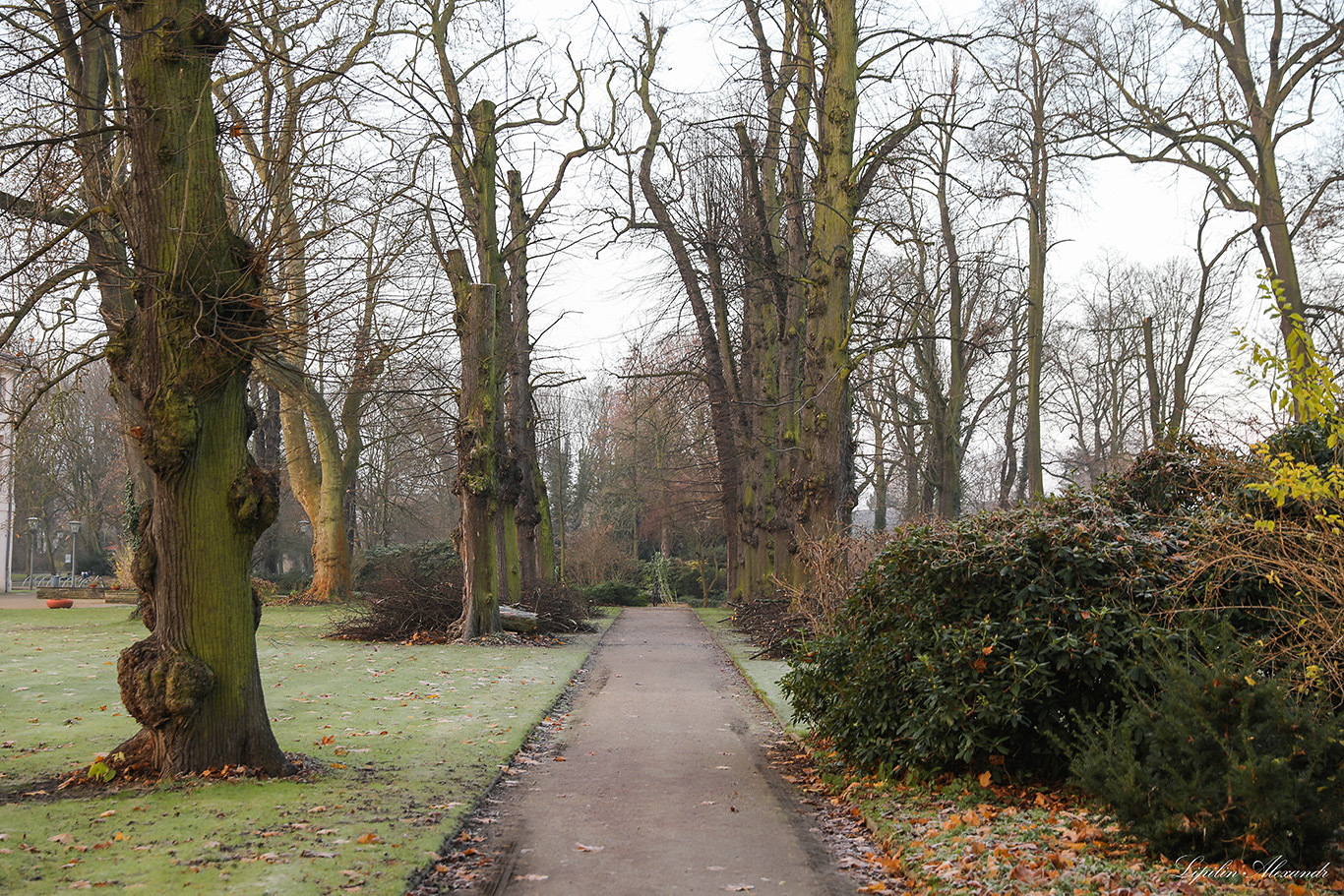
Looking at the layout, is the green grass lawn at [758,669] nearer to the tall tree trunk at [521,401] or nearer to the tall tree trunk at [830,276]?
the tall tree trunk at [830,276]

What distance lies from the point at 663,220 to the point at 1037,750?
18.7m

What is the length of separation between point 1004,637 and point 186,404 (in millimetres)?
5885

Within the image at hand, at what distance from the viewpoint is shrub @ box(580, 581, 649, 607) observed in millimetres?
36000

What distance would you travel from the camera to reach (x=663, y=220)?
23.6 meters

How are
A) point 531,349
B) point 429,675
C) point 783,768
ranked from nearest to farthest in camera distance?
point 783,768 → point 429,675 → point 531,349

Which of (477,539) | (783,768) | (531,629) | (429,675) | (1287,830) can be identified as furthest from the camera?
(531,629)

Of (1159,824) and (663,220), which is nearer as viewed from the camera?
(1159,824)

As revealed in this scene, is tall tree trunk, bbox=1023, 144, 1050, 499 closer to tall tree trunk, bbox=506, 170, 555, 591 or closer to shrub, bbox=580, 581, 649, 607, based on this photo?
tall tree trunk, bbox=506, 170, 555, 591

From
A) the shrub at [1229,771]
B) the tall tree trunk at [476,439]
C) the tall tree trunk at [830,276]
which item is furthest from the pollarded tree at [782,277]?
the shrub at [1229,771]

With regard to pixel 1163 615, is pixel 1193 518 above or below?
above

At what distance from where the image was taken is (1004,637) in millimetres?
6809

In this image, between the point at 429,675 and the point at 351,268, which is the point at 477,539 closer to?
the point at 429,675

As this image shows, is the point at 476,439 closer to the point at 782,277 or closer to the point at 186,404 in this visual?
the point at 782,277

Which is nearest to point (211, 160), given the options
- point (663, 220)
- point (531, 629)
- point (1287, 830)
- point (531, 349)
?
point (1287, 830)
